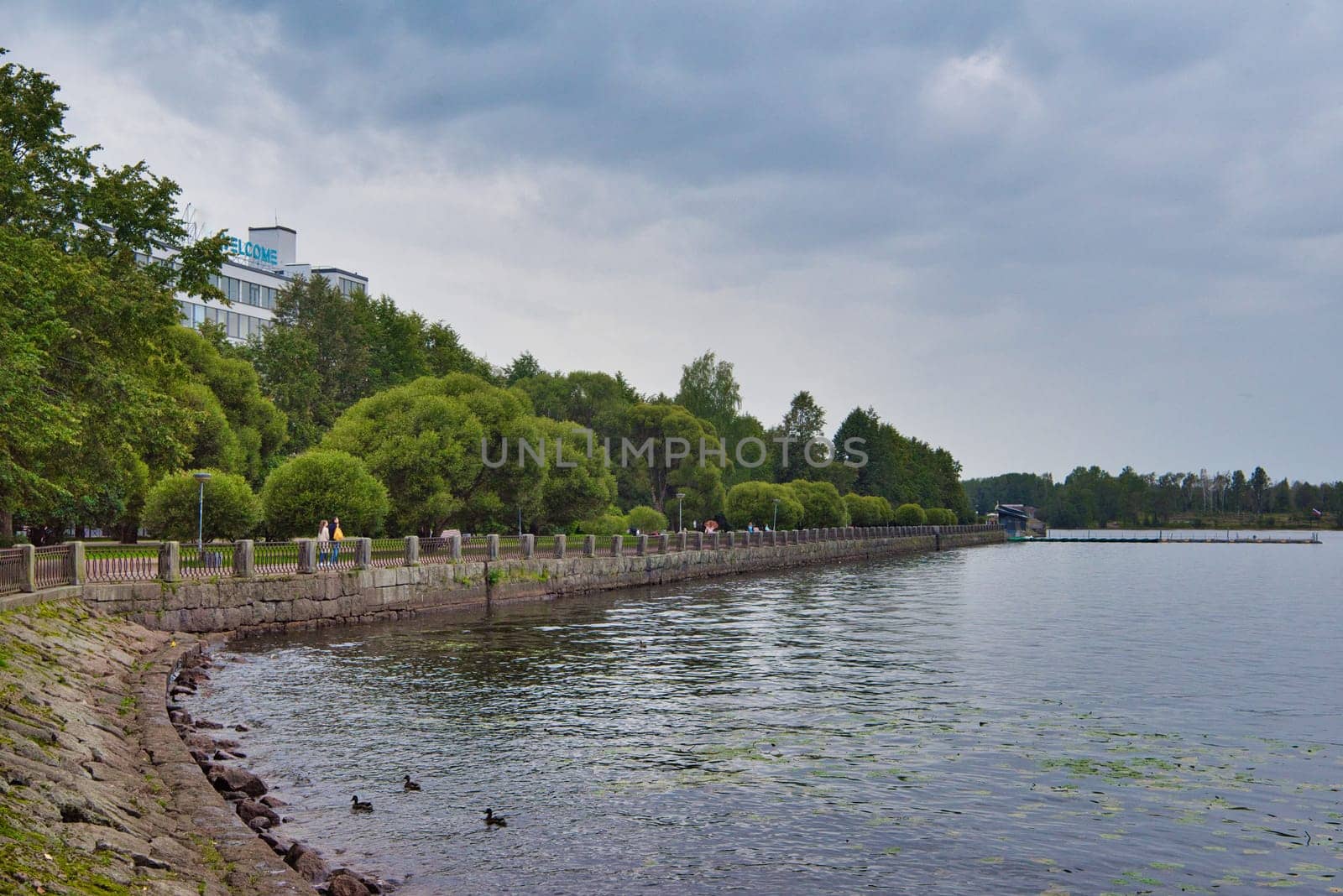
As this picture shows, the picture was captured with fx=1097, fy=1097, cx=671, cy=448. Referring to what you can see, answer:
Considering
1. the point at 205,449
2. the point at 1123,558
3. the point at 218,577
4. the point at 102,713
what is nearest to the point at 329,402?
the point at 205,449

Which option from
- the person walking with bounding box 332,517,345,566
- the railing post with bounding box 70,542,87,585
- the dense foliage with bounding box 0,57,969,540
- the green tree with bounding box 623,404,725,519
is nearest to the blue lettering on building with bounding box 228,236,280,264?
the dense foliage with bounding box 0,57,969,540

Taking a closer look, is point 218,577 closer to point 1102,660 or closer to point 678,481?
point 1102,660

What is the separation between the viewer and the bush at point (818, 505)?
116 metres

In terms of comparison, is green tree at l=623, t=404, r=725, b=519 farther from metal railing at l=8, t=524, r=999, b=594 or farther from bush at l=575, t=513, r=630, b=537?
metal railing at l=8, t=524, r=999, b=594

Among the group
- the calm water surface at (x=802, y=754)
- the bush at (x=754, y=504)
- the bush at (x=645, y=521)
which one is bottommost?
the calm water surface at (x=802, y=754)

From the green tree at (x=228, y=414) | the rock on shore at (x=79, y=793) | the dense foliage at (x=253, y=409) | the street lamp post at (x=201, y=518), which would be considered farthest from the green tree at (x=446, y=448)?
the rock on shore at (x=79, y=793)

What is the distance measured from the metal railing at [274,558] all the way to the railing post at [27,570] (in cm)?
961

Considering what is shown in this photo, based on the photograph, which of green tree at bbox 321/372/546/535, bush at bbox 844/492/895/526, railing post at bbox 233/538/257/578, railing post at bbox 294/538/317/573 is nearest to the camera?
railing post at bbox 233/538/257/578

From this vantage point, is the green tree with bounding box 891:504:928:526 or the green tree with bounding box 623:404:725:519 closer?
the green tree with bounding box 623:404:725:519

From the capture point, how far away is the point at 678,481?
339 feet

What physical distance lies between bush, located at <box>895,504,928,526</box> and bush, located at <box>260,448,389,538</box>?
111 metres

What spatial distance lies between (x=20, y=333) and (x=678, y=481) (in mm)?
78005

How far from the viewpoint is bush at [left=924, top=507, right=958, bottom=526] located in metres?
157

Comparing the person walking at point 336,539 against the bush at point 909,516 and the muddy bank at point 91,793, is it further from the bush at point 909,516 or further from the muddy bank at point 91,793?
the bush at point 909,516
